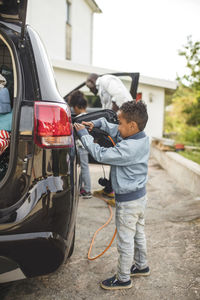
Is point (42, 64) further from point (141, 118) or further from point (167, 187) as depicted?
point (167, 187)

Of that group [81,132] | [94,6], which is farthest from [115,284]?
[94,6]

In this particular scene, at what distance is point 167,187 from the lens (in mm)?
4957

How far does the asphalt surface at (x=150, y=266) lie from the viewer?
2.00 metres

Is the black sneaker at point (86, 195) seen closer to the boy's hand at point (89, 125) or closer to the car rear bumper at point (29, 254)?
the boy's hand at point (89, 125)

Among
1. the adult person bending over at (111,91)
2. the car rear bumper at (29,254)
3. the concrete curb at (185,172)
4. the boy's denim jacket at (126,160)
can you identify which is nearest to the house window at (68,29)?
the concrete curb at (185,172)

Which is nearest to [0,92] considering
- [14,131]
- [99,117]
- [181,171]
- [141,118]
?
[14,131]

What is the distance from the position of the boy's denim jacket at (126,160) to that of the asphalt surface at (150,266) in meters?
0.68

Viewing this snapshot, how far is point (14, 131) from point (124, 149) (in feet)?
2.54

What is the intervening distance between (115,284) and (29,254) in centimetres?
92

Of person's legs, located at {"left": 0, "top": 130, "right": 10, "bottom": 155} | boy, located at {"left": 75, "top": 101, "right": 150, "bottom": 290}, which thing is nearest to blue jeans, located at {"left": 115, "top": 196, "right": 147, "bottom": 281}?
boy, located at {"left": 75, "top": 101, "right": 150, "bottom": 290}

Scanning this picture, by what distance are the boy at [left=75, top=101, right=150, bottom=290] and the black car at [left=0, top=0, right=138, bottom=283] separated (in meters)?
0.38

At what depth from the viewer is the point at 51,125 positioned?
154 cm

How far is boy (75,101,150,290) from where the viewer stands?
197 centimetres

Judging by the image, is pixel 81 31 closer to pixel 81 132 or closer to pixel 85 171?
pixel 85 171
